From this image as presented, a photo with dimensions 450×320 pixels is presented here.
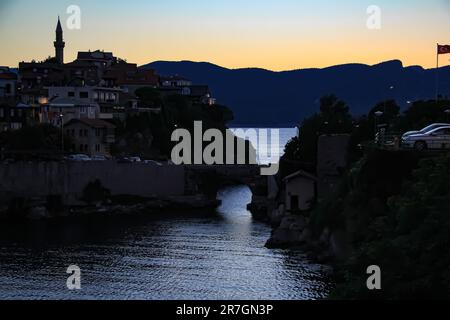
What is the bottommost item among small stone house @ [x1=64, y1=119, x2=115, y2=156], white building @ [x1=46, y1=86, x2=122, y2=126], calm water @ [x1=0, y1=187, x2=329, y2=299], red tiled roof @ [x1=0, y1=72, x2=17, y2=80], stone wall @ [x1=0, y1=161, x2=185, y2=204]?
calm water @ [x1=0, y1=187, x2=329, y2=299]

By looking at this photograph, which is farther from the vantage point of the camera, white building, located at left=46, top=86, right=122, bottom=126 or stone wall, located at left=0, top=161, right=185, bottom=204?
white building, located at left=46, top=86, right=122, bottom=126

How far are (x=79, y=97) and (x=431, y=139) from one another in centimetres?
4126

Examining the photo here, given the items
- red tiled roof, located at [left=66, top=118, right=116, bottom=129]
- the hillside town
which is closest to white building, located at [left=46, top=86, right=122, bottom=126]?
the hillside town

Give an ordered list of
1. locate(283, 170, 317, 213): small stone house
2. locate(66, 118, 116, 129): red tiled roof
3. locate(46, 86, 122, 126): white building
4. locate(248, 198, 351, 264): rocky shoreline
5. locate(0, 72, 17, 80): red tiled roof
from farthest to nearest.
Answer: locate(0, 72, 17, 80): red tiled roof
locate(46, 86, 122, 126): white building
locate(66, 118, 116, 129): red tiled roof
locate(283, 170, 317, 213): small stone house
locate(248, 198, 351, 264): rocky shoreline

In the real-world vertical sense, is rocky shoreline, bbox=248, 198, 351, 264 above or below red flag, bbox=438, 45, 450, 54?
below

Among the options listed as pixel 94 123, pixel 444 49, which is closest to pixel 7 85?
pixel 94 123

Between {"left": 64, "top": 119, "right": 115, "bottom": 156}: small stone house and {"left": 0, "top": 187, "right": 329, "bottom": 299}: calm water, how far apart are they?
1465 centimetres

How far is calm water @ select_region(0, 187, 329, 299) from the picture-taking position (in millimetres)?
21938

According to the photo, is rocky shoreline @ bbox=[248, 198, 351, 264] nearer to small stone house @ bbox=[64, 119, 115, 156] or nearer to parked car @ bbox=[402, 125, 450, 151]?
parked car @ bbox=[402, 125, 450, 151]

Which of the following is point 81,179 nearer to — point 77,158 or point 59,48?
point 77,158

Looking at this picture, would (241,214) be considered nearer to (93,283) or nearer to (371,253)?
(93,283)

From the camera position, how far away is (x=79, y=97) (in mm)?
61219
